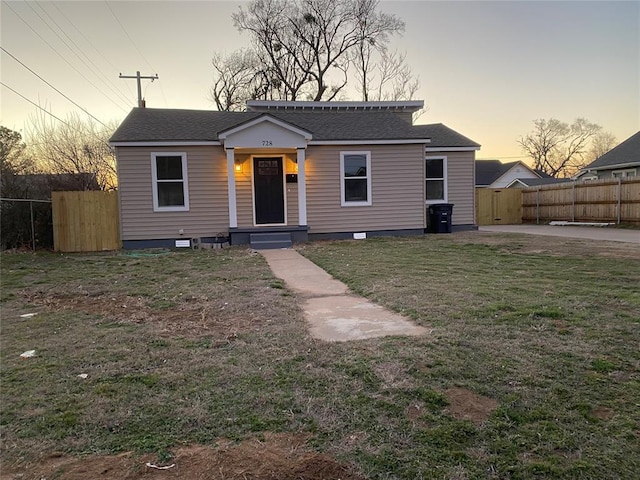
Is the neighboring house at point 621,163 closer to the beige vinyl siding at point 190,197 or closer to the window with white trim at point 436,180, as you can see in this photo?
the window with white trim at point 436,180

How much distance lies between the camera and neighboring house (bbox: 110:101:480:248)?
12.2 m

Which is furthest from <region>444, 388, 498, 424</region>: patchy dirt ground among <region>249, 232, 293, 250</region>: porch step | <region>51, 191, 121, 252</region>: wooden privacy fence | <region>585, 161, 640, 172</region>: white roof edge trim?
<region>585, 161, 640, 172</region>: white roof edge trim

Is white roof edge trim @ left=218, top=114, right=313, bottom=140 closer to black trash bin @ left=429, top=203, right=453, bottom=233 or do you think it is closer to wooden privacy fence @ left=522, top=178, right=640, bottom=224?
black trash bin @ left=429, top=203, right=453, bottom=233

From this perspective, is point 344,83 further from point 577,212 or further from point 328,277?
point 328,277

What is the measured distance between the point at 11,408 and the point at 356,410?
2.13 metres

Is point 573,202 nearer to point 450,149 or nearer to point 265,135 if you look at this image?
point 450,149

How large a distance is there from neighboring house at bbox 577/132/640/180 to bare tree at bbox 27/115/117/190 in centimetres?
2518

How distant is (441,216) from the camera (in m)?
14.6

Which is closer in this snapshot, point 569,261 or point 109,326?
point 109,326

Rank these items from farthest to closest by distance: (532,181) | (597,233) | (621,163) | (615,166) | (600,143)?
(600,143)
(532,181)
(615,166)
(621,163)
(597,233)

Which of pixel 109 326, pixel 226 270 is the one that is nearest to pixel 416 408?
pixel 109 326

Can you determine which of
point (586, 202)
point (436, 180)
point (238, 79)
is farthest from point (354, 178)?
point (238, 79)

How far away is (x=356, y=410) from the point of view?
8.36 ft

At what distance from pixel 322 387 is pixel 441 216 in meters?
12.6
